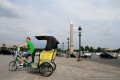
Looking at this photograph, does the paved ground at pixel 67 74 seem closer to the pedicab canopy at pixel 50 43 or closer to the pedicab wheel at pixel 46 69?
the pedicab wheel at pixel 46 69

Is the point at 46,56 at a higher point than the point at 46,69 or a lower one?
higher

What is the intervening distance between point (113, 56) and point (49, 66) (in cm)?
3063

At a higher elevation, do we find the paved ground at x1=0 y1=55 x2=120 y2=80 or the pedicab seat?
the pedicab seat

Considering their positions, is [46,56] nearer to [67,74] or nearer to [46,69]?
[46,69]

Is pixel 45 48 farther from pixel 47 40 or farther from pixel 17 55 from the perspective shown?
pixel 17 55

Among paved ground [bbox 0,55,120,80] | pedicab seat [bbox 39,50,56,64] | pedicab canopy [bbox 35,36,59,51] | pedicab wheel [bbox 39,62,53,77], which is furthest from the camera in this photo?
pedicab canopy [bbox 35,36,59,51]

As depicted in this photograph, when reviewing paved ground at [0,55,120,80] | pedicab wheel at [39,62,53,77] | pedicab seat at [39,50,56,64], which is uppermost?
pedicab seat at [39,50,56,64]

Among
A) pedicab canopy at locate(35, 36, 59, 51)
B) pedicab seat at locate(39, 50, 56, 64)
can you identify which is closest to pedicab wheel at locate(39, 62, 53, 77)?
pedicab seat at locate(39, 50, 56, 64)

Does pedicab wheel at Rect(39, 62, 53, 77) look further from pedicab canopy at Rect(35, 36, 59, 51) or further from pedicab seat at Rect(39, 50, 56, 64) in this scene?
pedicab canopy at Rect(35, 36, 59, 51)

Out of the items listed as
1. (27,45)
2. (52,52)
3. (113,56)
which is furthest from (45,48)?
(113,56)

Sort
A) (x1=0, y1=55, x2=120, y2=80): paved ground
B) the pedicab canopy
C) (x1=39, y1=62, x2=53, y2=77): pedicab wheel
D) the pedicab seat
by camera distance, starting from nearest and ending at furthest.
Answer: (x1=0, y1=55, x2=120, y2=80): paved ground
(x1=39, y1=62, x2=53, y2=77): pedicab wheel
the pedicab seat
the pedicab canopy

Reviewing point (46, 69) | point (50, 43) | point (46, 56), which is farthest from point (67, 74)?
point (50, 43)

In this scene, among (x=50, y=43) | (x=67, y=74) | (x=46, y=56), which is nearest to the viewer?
(x=46, y=56)

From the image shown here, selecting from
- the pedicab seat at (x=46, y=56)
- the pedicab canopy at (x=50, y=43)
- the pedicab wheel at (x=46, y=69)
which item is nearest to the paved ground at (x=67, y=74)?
the pedicab wheel at (x=46, y=69)
